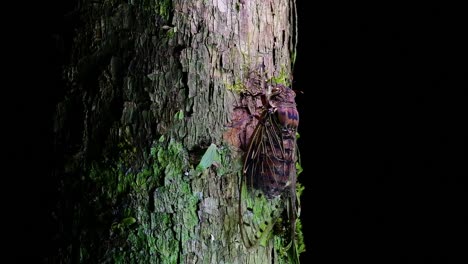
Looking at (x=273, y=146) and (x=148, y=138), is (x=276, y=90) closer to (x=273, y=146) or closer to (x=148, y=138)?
(x=273, y=146)

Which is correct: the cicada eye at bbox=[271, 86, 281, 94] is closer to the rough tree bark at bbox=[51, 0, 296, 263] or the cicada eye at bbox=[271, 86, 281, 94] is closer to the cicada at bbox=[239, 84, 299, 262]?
the cicada at bbox=[239, 84, 299, 262]

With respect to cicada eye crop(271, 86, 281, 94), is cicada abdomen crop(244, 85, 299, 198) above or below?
below

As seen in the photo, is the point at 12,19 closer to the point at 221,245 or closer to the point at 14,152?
the point at 14,152

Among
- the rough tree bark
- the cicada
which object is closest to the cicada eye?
the cicada

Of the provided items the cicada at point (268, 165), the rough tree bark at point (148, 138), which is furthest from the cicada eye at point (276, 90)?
the rough tree bark at point (148, 138)

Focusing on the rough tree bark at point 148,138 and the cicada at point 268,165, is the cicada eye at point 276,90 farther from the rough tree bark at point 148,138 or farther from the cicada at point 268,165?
the rough tree bark at point 148,138

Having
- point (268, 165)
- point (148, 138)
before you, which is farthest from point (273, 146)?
point (148, 138)

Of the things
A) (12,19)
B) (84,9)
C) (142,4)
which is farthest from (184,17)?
(12,19)
